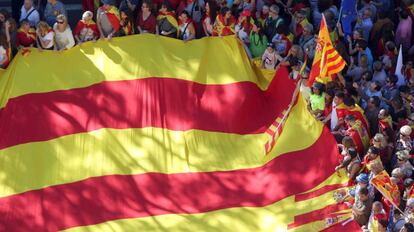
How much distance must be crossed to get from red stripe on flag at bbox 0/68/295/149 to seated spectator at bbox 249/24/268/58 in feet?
3.15

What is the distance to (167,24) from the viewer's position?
675 inches

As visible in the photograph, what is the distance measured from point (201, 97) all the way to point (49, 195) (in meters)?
2.64

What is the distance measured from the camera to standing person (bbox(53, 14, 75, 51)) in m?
16.7

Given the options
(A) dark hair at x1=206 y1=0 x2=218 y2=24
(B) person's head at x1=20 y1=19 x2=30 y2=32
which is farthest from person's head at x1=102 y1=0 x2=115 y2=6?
(A) dark hair at x1=206 y1=0 x2=218 y2=24

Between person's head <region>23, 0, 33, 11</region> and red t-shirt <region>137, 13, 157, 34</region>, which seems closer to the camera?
person's head <region>23, 0, 33, 11</region>

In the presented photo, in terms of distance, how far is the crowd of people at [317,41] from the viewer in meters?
15.0

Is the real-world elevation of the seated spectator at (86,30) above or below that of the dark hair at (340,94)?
above

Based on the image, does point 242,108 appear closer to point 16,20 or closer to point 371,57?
point 371,57

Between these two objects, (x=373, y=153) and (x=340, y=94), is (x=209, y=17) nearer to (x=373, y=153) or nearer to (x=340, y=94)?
(x=340, y=94)

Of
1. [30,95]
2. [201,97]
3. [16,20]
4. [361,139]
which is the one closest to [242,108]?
[201,97]

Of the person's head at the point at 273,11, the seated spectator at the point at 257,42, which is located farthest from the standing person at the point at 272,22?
the seated spectator at the point at 257,42

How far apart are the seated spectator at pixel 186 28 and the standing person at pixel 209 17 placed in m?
0.28

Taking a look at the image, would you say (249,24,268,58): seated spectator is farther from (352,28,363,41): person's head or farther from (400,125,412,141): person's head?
(400,125,412,141): person's head

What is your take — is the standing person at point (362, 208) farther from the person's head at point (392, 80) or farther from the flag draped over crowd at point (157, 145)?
the person's head at point (392, 80)
